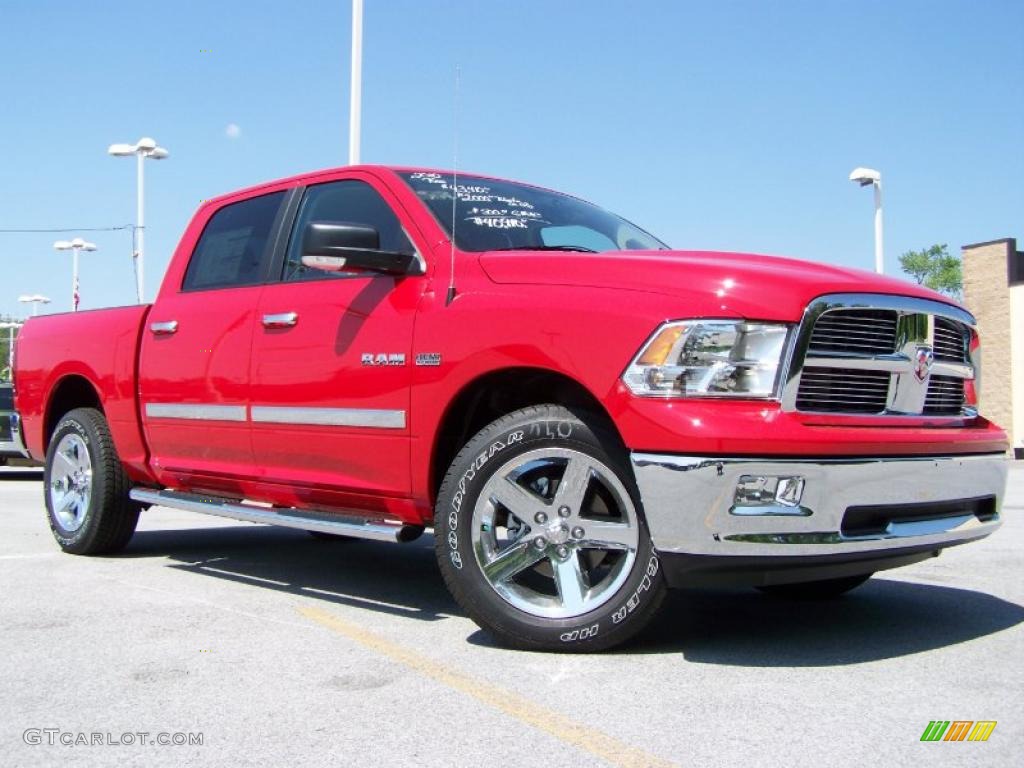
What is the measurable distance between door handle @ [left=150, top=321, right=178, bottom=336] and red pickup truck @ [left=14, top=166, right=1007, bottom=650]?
19 centimetres

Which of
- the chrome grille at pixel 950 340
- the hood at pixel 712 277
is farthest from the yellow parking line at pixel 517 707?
the chrome grille at pixel 950 340

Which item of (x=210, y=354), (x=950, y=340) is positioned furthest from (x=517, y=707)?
(x=210, y=354)

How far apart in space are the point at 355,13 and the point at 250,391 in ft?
37.8

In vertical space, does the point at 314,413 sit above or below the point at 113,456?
above

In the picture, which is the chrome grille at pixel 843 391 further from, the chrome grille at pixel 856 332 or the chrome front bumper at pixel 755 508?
the chrome front bumper at pixel 755 508

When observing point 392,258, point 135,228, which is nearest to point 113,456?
point 392,258

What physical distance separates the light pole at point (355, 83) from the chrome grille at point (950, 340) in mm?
11950

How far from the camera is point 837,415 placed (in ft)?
11.8

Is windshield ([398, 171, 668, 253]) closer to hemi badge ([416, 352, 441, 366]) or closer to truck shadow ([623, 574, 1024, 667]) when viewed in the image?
hemi badge ([416, 352, 441, 366])

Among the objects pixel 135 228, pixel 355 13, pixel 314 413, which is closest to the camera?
pixel 314 413

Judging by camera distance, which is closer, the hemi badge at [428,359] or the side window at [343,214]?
the hemi badge at [428,359]

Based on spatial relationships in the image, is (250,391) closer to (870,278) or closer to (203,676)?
(203,676)

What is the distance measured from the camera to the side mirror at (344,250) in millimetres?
4371

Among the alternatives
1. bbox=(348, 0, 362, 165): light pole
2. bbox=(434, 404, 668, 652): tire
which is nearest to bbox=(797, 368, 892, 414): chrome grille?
bbox=(434, 404, 668, 652): tire
